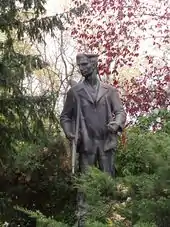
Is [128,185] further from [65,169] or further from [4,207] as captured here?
[65,169]

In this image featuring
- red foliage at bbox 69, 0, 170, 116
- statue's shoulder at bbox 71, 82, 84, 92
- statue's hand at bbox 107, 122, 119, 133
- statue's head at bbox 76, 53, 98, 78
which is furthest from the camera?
red foliage at bbox 69, 0, 170, 116

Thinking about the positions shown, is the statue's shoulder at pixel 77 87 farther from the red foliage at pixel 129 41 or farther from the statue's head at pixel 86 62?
the red foliage at pixel 129 41

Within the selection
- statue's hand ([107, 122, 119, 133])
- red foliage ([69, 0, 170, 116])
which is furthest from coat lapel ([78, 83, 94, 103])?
red foliage ([69, 0, 170, 116])

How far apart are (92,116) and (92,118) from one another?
0.02 m

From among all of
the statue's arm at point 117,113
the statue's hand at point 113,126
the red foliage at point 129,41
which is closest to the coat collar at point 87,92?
the statue's arm at point 117,113

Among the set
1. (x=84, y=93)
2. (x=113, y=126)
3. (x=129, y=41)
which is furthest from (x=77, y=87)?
(x=129, y=41)

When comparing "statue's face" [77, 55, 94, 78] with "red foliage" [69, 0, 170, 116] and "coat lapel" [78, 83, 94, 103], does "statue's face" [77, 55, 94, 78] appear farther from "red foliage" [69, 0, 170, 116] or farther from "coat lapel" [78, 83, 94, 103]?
"red foliage" [69, 0, 170, 116]

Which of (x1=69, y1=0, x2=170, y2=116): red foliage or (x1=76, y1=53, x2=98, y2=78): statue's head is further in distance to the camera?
(x1=69, y1=0, x2=170, y2=116): red foliage

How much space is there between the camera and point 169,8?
35.4ft

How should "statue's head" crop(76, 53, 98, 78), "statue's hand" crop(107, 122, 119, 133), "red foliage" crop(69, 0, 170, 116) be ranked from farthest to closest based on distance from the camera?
"red foliage" crop(69, 0, 170, 116) < "statue's head" crop(76, 53, 98, 78) < "statue's hand" crop(107, 122, 119, 133)

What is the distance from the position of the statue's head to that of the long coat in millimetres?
188

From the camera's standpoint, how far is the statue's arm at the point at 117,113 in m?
5.40

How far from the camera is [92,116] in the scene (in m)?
5.53

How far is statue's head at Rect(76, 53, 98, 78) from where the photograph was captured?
548 cm
